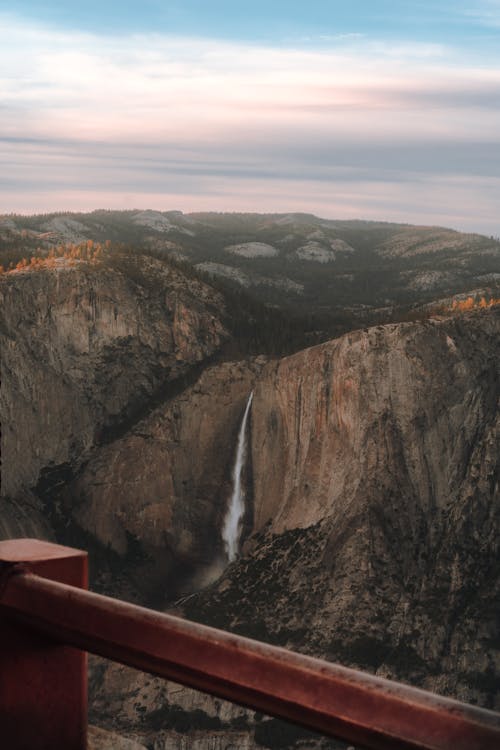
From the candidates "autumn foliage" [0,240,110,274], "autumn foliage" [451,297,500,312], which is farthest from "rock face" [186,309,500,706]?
"autumn foliage" [0,240,110,274]

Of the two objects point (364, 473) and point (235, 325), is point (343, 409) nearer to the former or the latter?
point (364, 473)

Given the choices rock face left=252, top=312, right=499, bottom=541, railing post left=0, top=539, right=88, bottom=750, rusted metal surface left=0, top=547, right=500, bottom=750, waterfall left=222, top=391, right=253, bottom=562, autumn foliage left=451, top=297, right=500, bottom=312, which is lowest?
waterfall left=222, top=391, right=253, bottom=562

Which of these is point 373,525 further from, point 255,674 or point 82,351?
point 255,674

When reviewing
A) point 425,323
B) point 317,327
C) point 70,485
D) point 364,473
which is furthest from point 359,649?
point 317,327

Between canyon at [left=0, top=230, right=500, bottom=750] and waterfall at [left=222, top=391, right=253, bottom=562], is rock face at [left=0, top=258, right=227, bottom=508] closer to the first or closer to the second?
canyon at [left=0, top=230, right=500, bottom=750]

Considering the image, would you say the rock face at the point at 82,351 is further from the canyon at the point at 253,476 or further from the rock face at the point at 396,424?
the rock face at the point at 396,424
